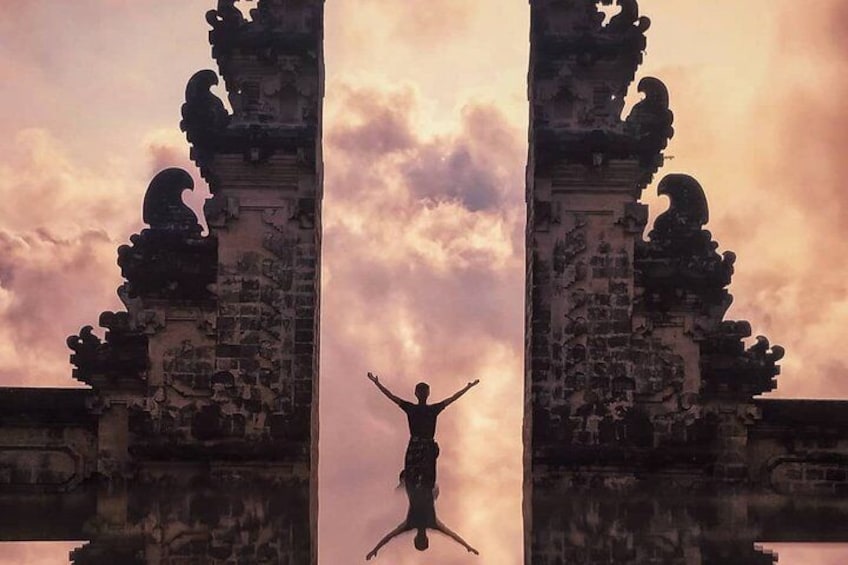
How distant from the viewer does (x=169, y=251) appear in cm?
1689

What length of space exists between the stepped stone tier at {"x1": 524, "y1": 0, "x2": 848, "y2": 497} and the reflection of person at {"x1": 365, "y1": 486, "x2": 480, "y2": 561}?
1.25 m

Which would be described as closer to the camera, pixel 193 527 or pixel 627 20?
pixel 193 527

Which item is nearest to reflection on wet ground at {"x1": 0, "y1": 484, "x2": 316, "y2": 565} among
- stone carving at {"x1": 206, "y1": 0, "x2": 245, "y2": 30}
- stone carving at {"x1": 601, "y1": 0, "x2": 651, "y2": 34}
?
stone carving at {"x1": 206, "y1": 0, "x2": 245, "y2": 30}

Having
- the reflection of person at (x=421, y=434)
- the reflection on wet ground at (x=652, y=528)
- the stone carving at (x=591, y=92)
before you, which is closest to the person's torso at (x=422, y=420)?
the reflection of person at (x=421, y=434)

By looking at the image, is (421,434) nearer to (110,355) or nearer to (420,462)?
(420,462)

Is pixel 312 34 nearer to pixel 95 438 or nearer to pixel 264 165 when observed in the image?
pixel 264 165

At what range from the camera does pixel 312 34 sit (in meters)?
17.3

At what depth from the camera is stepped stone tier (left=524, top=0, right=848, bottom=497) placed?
16.5 metres

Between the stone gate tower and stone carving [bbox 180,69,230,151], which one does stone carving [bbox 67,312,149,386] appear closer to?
the stone gate tower

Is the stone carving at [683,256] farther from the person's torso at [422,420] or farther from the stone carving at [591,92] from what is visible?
the person's torso at [422,420]

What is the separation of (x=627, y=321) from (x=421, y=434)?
2868 millimetres

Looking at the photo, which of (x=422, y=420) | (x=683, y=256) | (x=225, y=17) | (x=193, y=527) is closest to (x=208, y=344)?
(x=193, y=527)

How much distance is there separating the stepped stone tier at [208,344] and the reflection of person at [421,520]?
117 cm

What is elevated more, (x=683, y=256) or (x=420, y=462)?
(x=683, y=256)
